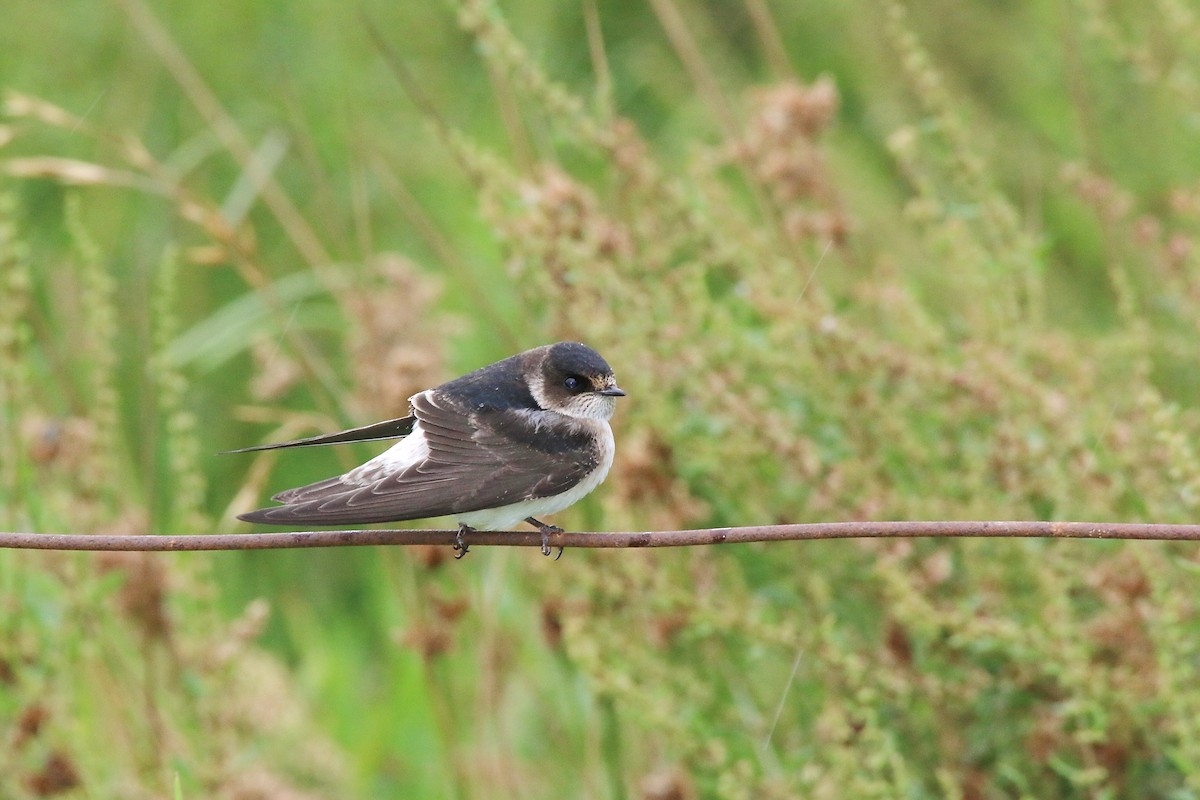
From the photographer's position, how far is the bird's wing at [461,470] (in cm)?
192

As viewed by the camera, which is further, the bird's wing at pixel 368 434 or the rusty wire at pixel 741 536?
the bird's wing at pixel 368 434

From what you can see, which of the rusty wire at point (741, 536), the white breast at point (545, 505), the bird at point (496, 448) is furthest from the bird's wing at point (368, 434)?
the rusty wire at point (741, 536)

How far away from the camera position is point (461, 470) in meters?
2.16

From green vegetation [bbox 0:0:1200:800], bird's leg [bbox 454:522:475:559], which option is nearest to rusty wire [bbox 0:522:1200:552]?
bird's leg [bbox 454:522:475:559]

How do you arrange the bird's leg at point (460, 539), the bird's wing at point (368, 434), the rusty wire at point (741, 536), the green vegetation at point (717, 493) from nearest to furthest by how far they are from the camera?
1. the rusty wire at point (741, 536)
2. the bird's leg at point (460, 539)
3. the bird's wing at point (368, 434)
4. the green vegetation at point (717, 493)

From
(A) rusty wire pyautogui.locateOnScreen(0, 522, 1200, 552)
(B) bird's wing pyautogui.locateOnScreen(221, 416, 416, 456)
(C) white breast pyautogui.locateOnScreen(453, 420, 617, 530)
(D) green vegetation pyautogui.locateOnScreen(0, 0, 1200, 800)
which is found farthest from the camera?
(D) green vegetation pyautogui.locateOnScreen(0, 0, 1200, 800)

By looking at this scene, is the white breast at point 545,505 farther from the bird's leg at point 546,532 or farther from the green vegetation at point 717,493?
the green vegetation at point 717,493

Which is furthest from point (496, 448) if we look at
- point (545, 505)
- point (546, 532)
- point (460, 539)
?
point (460, 539)

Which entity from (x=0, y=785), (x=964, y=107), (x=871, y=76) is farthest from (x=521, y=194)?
(x=871, y=76)

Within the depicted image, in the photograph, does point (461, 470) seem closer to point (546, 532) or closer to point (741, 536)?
point (546, 532)

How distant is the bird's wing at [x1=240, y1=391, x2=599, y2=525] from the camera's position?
1918mm

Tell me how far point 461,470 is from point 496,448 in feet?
0.39

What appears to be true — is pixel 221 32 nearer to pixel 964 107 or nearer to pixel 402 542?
pixel 964 107

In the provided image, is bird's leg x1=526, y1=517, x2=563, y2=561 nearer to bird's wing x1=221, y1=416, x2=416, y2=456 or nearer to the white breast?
the white breast
